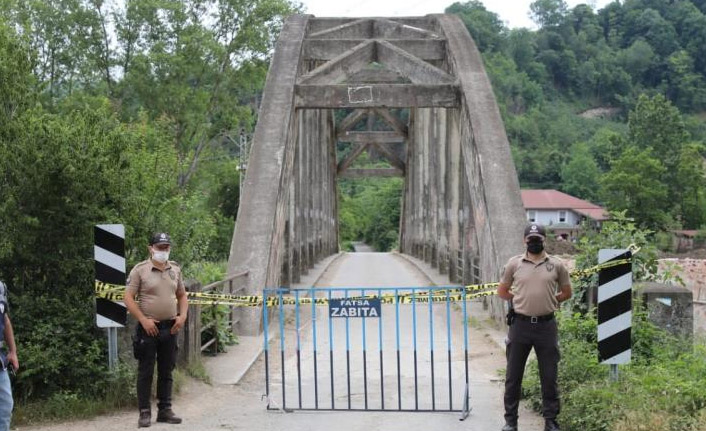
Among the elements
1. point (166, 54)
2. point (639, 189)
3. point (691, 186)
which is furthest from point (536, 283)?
point (691, 186)

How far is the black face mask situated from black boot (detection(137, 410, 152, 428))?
306 centimetres

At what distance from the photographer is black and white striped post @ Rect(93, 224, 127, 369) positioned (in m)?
7.24

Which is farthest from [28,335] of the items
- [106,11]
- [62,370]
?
[106,11]

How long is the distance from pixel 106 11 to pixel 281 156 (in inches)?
940

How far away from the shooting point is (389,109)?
59.4 feet

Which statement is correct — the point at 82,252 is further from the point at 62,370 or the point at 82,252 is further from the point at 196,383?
the point at 196,383

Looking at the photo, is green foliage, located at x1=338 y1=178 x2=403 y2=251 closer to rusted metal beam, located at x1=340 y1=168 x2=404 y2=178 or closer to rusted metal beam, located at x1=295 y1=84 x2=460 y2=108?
rusted metal beam, located at x1=340 y1=168 x2=404 y2=178

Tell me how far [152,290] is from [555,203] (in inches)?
3310

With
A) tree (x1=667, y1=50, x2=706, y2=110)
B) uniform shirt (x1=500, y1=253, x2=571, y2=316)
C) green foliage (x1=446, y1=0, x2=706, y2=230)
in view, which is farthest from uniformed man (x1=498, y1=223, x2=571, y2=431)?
tree (x1=667, y1=50, x2=706, y2=110)

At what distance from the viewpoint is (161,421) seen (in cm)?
691

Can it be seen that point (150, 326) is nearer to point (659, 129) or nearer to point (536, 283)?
point (536, 283)

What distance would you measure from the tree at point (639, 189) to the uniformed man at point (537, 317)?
197ft

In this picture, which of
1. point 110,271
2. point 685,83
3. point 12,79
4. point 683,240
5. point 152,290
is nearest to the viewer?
point 152,290

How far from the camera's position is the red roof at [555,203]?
8738cm
